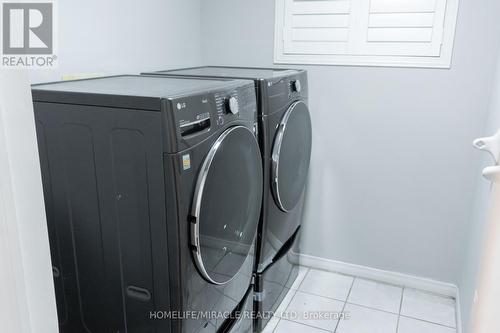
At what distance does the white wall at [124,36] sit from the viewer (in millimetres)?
1614

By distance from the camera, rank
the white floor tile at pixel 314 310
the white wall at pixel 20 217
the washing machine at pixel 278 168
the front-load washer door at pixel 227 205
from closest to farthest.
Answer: the white wall at pixel 20 217, the front-load washer door at pixel 227 205, the washing machine at pixel 278 168, the white floor tile at pixel 314 310

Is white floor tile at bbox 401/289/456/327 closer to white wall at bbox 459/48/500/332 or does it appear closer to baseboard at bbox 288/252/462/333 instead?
A: baseboard at bbox 288/252/462/333

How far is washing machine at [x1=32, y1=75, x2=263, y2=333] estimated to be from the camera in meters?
1.16

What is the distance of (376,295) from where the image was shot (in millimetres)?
2342

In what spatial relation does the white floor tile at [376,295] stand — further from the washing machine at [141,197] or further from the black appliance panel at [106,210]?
the black appliance panel at [106,210]

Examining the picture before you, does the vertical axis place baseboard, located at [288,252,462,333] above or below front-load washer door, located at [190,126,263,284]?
below

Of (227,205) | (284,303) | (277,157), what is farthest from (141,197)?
(284,303)

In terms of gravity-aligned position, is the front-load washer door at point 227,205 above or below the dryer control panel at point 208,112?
below

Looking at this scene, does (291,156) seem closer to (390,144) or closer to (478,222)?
(390,144)

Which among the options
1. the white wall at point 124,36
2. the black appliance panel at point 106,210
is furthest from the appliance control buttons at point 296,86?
the black appliance panel at point 106,210

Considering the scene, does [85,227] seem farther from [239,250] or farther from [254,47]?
[254,47]

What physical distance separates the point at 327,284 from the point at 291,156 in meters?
0.93

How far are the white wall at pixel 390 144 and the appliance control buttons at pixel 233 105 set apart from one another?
1.06 m

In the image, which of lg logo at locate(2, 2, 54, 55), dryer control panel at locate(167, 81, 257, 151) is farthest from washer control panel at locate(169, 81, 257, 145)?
lg logo at locate(2, 2, 54, 55)
